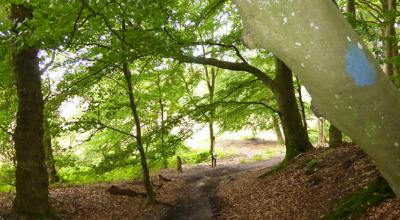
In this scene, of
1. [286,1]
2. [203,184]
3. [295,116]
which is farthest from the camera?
[203,184]

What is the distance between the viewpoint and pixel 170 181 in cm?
1619

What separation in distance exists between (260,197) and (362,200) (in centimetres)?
479

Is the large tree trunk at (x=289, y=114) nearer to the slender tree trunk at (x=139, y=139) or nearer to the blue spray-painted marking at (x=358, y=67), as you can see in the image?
the slender tree trunk at (x=139, y=139)

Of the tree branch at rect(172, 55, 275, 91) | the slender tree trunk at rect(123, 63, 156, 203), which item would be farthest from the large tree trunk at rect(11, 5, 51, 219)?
the tree branch at rect(172, 55, 275, 91)

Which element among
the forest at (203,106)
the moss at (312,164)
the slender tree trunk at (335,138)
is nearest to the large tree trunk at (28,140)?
the forest at (203,106)

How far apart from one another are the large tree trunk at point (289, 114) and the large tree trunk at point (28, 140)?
26.4 feet

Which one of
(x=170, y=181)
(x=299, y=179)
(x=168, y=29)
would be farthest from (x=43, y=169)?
(x=170, y=181)

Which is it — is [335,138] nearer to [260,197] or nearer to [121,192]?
[260,197]

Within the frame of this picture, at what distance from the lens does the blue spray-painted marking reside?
2.03 meters

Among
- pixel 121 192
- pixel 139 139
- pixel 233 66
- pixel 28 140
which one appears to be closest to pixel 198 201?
pixel 121 192

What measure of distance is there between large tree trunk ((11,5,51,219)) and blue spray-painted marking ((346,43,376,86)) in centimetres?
840

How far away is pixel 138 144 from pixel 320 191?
5522 millimetres

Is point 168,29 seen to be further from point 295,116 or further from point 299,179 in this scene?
point 295,116

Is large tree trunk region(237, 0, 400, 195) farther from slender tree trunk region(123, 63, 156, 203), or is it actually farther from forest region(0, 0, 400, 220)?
slender tree trunk region(123, 63, 156, 203)
